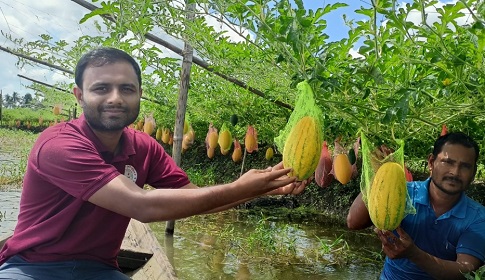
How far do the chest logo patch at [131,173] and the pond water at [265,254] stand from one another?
2519 millimetres

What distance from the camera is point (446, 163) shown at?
104 inches

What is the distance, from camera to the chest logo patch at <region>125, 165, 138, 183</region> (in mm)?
2543

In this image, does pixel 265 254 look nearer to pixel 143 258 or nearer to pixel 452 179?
pixel 143 258

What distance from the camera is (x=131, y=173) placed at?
257 centimetres

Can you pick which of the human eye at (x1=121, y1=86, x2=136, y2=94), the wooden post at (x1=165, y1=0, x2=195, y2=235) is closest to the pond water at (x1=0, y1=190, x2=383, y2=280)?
the wooden post at (x1=165, y1=0, x2=195, y2=235)

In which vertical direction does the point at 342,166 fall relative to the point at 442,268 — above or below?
above

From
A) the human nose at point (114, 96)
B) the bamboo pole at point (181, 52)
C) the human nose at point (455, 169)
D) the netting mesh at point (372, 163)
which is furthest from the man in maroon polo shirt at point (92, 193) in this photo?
the bamboo pole at point (181, 52)

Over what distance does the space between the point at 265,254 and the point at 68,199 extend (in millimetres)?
3577

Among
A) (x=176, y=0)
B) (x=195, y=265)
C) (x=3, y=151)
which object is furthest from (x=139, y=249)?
(x=3, y=151)

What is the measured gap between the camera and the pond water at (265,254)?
5027 millimetres

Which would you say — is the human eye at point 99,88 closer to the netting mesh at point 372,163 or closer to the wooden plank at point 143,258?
the netting mesh at point 372,163

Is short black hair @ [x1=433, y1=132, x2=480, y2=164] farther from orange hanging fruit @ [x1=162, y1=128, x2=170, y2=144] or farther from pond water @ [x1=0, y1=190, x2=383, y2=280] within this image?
orange hanging fruit @ [x1=162, y1=128, x2=170, y2=144]

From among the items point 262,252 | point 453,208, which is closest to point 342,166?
point 453,208

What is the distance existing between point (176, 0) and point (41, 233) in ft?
4.72
